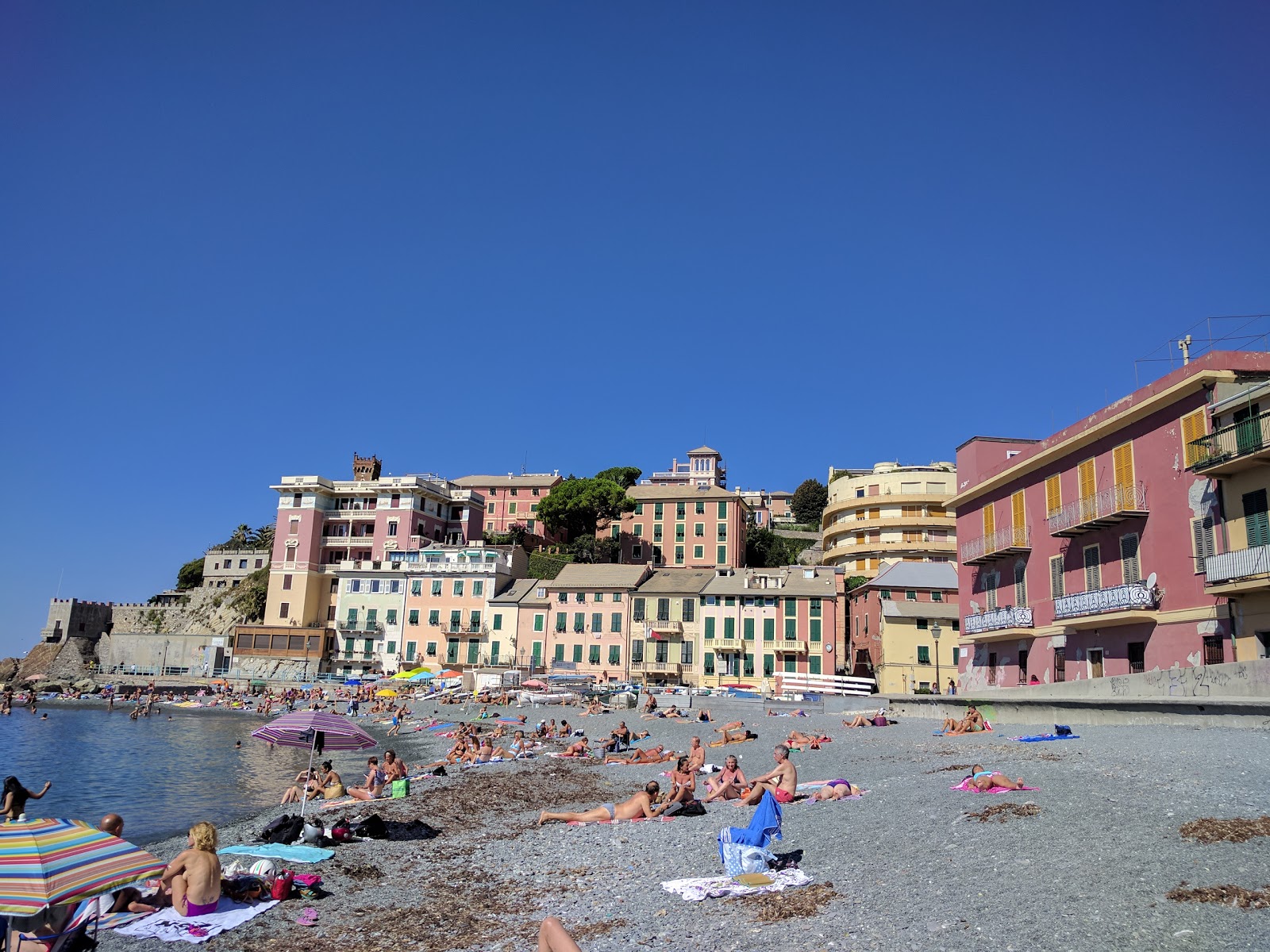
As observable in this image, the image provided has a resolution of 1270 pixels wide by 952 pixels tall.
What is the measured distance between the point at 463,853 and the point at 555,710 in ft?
104

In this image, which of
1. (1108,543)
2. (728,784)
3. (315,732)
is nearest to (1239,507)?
(1108,543)

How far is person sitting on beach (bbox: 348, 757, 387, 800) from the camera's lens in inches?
746

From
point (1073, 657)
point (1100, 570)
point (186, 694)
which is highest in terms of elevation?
point (1100, 570)

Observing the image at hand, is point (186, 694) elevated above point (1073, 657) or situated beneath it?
situated beneath

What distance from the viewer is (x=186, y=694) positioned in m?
66.6

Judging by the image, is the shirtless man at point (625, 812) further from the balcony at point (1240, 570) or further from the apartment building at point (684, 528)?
the apartment building at point (684, 528)

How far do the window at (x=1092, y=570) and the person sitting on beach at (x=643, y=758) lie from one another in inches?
576

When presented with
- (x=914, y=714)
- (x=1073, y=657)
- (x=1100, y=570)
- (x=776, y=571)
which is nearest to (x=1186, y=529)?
(x=1100, y=570)

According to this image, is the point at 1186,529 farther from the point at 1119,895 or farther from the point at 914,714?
the point at 1119,895

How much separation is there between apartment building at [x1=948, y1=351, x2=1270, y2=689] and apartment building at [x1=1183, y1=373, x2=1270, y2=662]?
0.28ft

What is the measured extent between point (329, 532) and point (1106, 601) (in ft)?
218

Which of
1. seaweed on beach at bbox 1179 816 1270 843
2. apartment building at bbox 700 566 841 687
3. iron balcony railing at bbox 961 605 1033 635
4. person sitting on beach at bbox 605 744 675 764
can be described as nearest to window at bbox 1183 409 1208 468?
iron balcony railing at bbox 961 605 1033 635

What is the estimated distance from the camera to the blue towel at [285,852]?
1255 cm

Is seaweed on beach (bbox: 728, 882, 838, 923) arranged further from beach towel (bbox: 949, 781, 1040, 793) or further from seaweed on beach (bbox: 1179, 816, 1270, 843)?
beach towel (bbox: 949, 781, 1040, 793)
